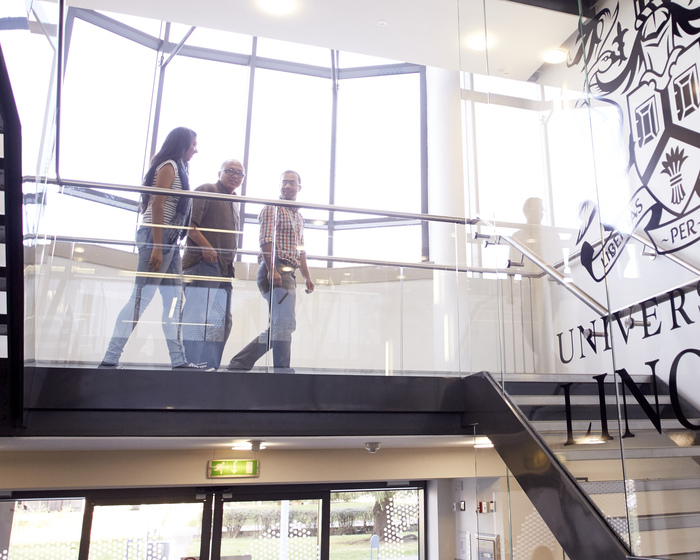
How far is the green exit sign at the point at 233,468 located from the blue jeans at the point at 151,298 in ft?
8.01

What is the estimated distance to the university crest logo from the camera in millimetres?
2154

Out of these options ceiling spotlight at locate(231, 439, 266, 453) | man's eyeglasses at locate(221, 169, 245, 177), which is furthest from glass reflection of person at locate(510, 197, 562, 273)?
ceiling spotlight at locate(231, 439, 266, 453)

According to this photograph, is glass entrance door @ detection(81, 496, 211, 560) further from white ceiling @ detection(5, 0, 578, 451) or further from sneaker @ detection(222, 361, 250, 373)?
sneaker @ detection(222, 361, 250, 373)

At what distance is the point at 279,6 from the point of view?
5441 millimetres

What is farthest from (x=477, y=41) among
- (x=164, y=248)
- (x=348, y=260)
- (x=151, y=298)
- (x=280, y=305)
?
(x=151, y=298)

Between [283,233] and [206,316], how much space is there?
0.83 m

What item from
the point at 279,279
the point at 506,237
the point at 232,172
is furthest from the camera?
the point at 232,172

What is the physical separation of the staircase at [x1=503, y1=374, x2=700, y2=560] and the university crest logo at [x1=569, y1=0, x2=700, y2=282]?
47 cm

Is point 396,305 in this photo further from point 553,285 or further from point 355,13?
point 355,13

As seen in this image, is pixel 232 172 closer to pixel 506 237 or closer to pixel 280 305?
pixel 280 305

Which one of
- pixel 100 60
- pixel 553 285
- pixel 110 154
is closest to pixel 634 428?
pixel 553 285

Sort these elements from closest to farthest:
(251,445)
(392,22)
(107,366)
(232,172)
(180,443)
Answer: (107,366) < (232,172) < (180,443) < (251,445) < (392,22)

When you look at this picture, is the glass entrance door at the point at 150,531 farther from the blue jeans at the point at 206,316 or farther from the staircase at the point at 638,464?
the staircase at the point at 638,464

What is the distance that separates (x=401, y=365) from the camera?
4477mm
